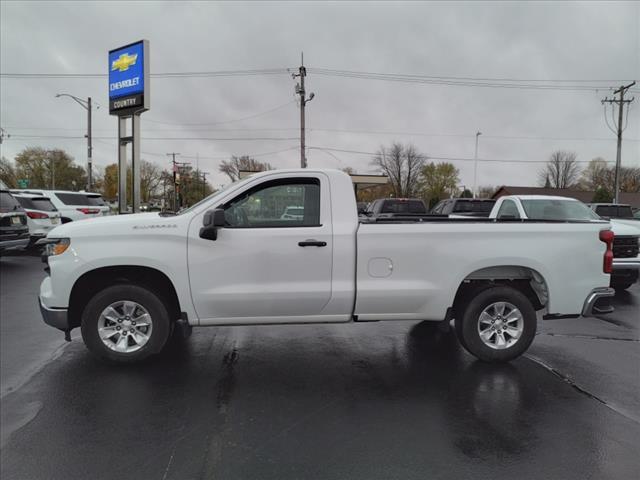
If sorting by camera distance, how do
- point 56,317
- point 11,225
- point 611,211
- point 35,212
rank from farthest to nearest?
point 611,211
point 35,212
point 11,225
point 56,317

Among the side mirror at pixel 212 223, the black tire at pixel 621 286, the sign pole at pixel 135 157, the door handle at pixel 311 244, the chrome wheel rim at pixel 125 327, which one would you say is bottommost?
the black tire at pixel 621 286

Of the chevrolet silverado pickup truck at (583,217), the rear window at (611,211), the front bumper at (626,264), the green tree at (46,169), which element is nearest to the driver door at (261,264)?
the chevrolet silverado pickup truck at (583,217)

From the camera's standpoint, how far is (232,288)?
4750 millimetres

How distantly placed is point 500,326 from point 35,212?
1391 cm

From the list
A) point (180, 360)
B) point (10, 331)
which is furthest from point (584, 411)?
point (10, 331)

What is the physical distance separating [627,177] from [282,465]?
4292 inches

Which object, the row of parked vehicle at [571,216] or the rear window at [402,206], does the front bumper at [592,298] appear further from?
the rear window at [402,206]

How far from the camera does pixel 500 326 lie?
5.09m

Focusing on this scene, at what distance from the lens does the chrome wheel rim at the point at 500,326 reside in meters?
5.06

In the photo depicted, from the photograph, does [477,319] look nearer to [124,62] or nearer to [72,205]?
[72,205]

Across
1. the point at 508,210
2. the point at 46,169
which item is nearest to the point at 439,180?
the point at 46,169

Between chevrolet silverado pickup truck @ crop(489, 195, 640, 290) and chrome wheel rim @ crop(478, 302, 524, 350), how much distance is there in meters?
4.28

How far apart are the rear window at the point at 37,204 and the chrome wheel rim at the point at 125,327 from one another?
11.7 m

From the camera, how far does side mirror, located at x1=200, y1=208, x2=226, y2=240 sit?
4.50 meters
